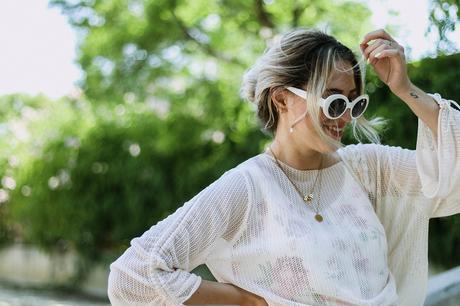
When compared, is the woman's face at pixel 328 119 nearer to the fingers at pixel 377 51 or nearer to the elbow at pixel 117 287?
A: the fingers at pixel 377 51

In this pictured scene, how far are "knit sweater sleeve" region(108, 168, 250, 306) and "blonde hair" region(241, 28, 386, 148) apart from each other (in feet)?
0.94

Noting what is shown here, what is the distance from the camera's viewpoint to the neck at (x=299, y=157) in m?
2.08

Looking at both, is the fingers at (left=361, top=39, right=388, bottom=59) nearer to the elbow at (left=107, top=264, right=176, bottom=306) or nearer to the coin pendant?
the coin pendant

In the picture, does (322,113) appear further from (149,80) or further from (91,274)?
(91,274)

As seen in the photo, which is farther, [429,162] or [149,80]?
[149,80]

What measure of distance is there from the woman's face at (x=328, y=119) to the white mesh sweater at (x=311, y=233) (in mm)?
123

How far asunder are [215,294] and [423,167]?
61cm

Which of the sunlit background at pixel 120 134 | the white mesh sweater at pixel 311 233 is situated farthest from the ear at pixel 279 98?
the sunlit background at pixel 120 134

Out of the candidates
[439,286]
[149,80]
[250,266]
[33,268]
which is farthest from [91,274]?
[250,266]

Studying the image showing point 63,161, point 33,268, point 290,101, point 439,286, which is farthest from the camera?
point 33,268

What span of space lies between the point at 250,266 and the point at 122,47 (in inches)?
236

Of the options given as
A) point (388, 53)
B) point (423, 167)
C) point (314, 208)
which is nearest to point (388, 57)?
point (388, 53)

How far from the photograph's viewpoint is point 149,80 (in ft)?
25.6

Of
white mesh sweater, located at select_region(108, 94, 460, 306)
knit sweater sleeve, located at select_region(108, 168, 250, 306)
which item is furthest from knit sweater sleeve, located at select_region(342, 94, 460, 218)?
knit sweater sleeve, located at select_region(108, 168, 250, 306)
